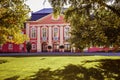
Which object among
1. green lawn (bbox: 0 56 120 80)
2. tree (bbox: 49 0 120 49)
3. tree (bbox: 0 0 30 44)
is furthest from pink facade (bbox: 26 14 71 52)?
tree (bbox: 0 0 30 44)

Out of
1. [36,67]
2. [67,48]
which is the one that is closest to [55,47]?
[67,48]

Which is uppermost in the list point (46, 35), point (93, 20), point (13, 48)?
point (46, 35)

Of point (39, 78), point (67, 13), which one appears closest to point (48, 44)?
point (67, 13)

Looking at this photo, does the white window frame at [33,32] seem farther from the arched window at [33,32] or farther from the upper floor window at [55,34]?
the upper floor window at [55,34]

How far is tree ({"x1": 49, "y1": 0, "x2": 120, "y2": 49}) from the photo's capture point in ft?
67.1

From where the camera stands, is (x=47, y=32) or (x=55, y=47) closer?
(x=55, y=47)

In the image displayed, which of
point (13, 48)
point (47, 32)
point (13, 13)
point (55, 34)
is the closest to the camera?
point (13, 13)

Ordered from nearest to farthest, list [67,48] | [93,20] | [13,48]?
[93,20] → [67,48] → [13,48]

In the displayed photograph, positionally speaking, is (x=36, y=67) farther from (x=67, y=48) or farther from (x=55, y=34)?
(x=55, y=34)

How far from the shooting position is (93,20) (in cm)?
2647

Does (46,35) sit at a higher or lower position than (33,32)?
lower

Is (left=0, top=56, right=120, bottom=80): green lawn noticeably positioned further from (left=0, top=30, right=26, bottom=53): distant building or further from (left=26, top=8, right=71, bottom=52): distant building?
(left=26, top=8, right=71, bottom=52): distant building

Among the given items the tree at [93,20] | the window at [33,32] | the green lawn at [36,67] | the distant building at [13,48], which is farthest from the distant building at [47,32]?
the green lawn at [36,67]

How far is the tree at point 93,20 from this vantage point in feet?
67.1
